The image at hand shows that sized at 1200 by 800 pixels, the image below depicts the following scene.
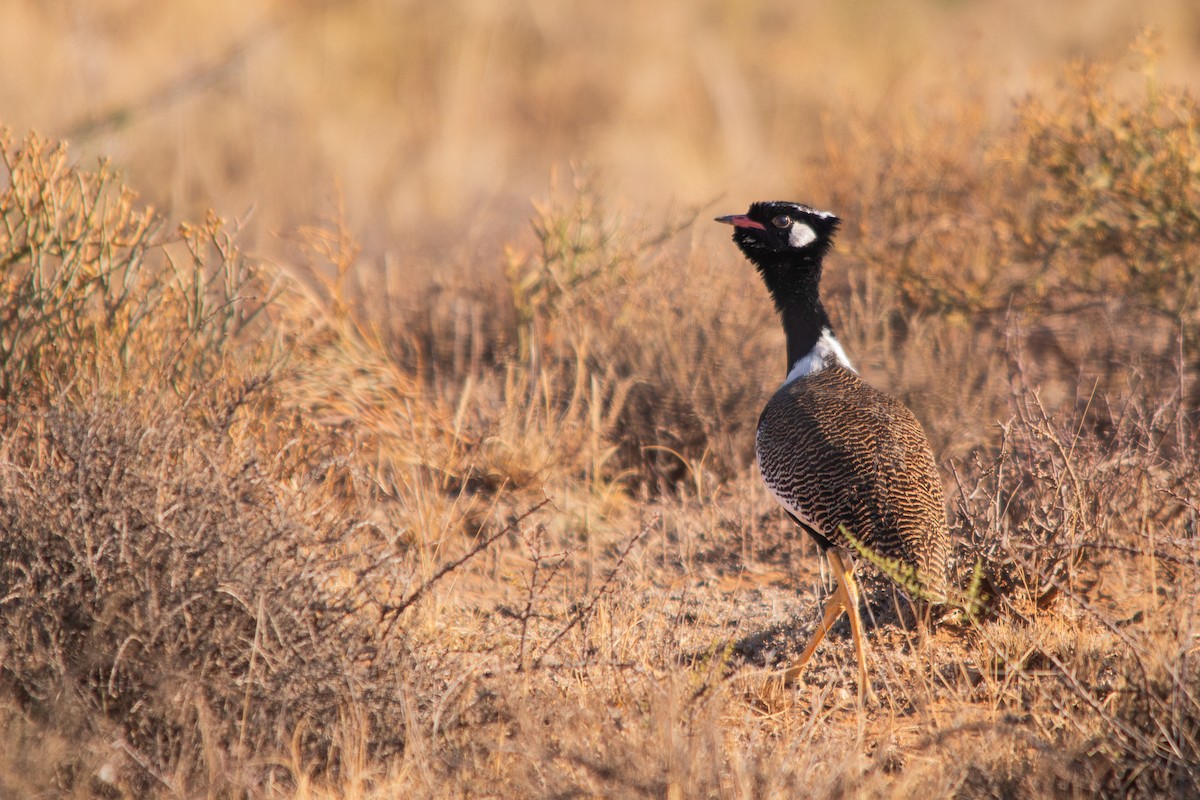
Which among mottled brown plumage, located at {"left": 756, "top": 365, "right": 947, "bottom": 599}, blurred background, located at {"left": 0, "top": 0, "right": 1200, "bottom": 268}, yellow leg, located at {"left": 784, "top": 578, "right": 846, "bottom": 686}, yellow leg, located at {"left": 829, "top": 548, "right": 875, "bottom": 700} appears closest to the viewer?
mottled brown plumage, located at {"left": 756, "top": 365, "right": 947, "bottom": 599}

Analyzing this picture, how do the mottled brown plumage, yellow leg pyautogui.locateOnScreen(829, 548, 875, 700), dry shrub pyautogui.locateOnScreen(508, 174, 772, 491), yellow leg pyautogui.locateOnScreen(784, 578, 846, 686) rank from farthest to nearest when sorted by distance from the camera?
dry shrub pyautogui.locateOnScreen(508, 174, 772, 491)
yellow leg pyautogui.locateOnScreen(784, 578, 846, 686)
yellow leg pyautogui.locateOnScreen(829, 548, 875, 700)
the mottled brown plumage

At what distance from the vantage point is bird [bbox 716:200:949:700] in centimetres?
385

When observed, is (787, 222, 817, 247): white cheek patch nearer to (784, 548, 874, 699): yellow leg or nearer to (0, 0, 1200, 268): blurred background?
(784, 548, 874, 699): yellow leg

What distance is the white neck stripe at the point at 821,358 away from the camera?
4789 millimetres

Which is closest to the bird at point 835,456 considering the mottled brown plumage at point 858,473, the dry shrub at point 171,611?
the mottled brown plumage at point 858,473

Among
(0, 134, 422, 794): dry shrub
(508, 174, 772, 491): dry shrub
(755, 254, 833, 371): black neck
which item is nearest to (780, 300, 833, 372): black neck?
(755, 254, 833, 371): black neck

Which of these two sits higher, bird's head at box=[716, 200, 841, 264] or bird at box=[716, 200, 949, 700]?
bird's head at box=[716, 200, 841, 264]

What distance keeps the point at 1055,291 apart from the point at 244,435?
4208 mm

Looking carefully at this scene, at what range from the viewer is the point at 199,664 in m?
3.23

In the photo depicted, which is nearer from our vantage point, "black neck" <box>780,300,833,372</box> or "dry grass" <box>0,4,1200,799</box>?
"dry grass" <box>0,4,1200,799</box>

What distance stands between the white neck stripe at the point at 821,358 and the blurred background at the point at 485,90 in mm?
2946

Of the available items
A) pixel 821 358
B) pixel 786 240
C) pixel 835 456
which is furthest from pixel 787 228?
pixel 835 456

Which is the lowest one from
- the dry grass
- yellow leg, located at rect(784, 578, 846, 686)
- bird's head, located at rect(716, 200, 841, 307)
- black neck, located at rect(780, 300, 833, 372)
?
yellow leg, located at rect(784, 578, 846, 686)

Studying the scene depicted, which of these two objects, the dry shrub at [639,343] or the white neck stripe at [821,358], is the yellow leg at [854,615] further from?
the dry shrub at [639,343]
